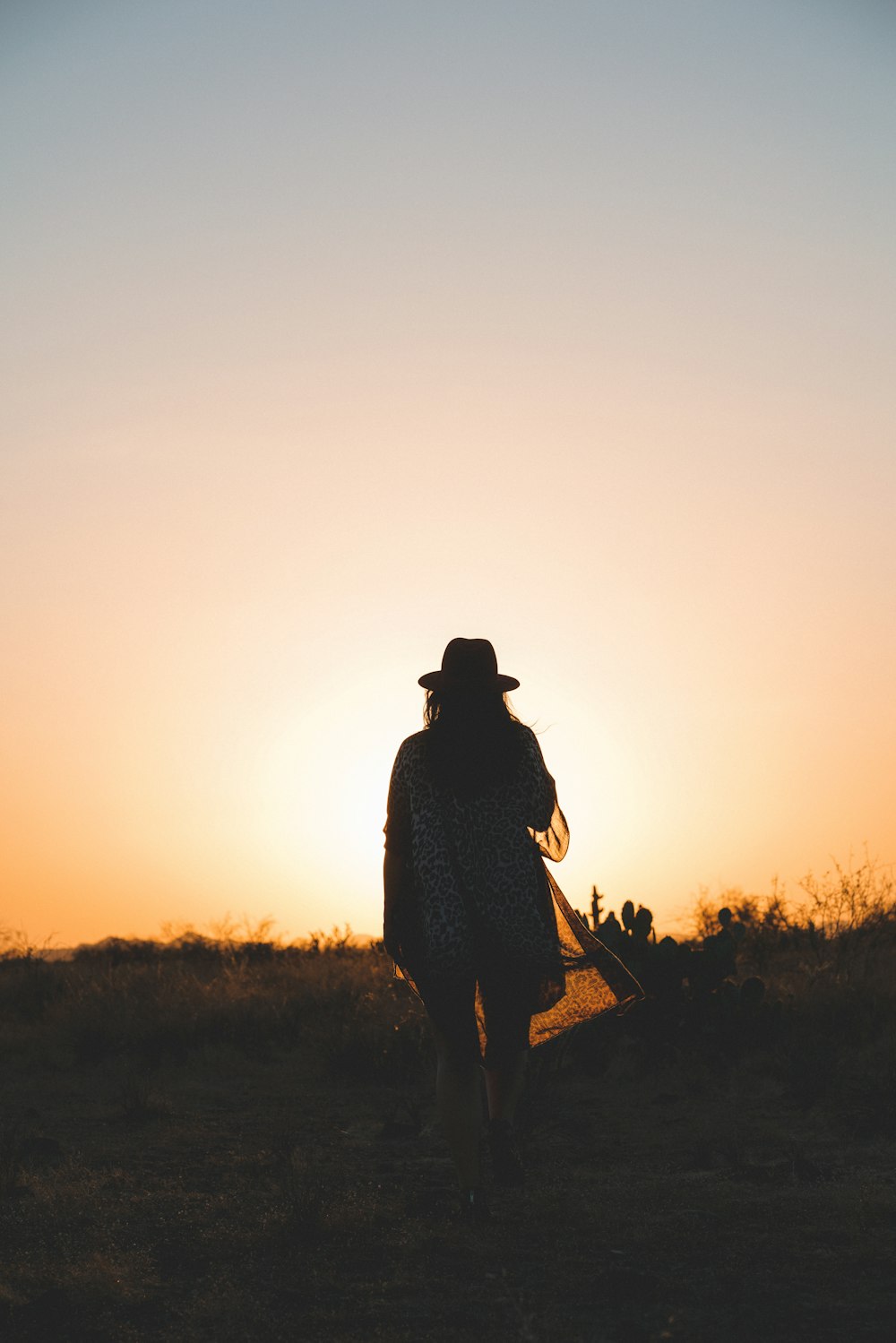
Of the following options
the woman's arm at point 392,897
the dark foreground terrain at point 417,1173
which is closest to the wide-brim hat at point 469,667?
the woman's arm at point 392,897

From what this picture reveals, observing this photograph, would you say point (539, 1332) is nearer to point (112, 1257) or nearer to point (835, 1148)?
point (112, 1257)

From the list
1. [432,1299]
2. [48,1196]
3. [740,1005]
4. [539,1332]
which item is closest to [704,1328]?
[539,1332]

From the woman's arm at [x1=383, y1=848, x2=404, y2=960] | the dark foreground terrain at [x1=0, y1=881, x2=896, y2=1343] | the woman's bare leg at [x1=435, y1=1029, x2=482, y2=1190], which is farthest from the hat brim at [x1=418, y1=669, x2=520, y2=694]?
the dark foreground terrain at [x1=0, y1=881, x2=896, y2=1343]

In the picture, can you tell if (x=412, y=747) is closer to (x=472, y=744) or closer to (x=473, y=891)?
(x=472, y=744)

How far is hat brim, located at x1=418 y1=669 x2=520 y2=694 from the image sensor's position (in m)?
4.63

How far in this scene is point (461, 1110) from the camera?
445 cm

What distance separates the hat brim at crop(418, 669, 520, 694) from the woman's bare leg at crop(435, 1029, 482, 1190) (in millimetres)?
1273

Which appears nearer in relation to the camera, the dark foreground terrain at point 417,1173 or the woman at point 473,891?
the dark foreground terrain at point 417,1173

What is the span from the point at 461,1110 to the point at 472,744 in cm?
132

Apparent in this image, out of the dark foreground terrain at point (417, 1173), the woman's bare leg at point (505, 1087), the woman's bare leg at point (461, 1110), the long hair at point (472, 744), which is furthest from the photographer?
the woman's bare leg at point (505, 1087)

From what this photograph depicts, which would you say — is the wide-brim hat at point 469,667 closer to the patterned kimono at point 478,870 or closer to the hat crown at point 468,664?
the hat crown at point 468,664

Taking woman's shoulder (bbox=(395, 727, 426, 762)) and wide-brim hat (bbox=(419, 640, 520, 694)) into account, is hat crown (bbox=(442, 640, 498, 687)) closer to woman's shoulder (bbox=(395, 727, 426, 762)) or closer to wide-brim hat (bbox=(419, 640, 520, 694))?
wide-brim hat (bbox=(419, 640, 520, 694))

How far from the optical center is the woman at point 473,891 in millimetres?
4480

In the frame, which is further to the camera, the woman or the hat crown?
the hat crown
